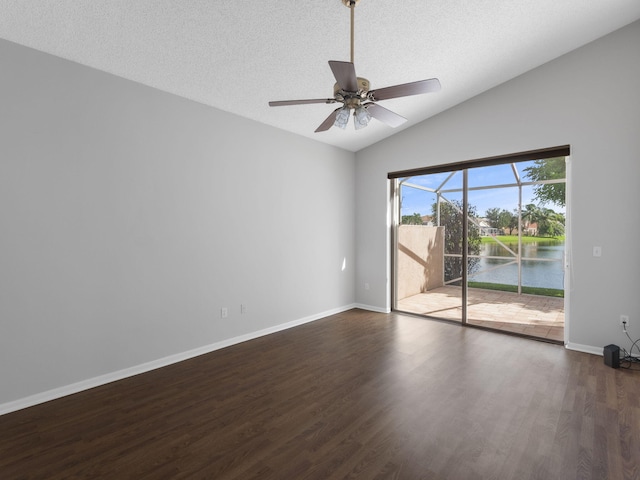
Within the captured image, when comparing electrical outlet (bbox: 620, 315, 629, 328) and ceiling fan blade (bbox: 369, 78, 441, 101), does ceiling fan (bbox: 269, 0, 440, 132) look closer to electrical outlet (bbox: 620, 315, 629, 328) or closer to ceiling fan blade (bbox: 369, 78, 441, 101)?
ceiling fan blade (bbox: 369, 78, 441, 101)

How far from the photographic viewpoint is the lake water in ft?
17.3

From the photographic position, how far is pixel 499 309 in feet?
16.8

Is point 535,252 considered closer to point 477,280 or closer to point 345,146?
point 477,280

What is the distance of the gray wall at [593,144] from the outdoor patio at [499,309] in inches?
28.8

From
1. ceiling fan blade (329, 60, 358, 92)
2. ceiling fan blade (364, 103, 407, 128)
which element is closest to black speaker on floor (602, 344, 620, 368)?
ceiling fan blade (364, 103, 407, 128)

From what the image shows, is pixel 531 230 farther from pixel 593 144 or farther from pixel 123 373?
pixel 123 373

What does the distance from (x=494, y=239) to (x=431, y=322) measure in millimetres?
1788

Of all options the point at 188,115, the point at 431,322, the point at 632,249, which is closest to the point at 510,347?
the point at 431,322

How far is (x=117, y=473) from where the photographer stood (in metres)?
1.78

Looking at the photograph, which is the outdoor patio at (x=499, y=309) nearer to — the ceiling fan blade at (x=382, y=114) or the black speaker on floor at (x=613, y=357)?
the black speaker on floor at (x=613, y=357)

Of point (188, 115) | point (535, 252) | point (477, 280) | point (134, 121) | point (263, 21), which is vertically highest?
point (263, 21)

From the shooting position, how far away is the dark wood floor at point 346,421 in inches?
71.6

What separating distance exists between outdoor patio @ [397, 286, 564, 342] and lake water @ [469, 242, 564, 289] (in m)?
0.33

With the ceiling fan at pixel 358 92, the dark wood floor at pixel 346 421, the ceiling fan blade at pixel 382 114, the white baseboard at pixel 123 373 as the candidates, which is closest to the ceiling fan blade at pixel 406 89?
the ceiling fan at pixel 358 92
